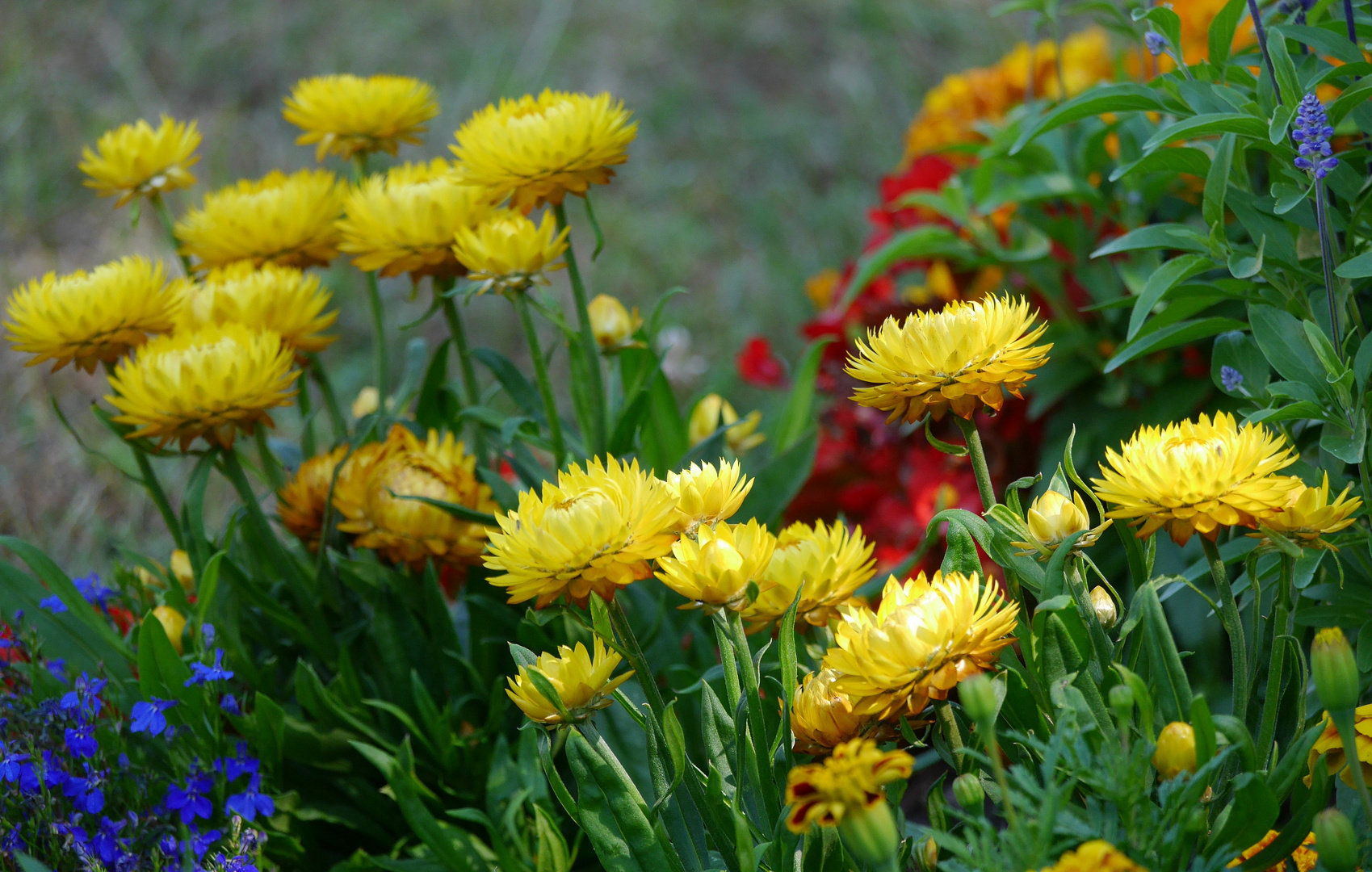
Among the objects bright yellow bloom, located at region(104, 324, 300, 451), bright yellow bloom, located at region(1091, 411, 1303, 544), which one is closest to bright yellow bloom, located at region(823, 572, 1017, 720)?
bright yellow bloom, located at region(1091, 411, 1303, 544)

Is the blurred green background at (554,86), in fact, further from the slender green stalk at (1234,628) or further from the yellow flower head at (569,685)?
the slender green stalk at (1234,628)

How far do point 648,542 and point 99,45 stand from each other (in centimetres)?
426

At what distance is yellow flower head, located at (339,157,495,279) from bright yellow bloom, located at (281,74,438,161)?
137 mm

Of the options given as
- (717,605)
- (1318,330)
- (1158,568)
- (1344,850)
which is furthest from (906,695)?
(1158,568)

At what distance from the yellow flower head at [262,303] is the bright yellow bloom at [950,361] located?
0.76m

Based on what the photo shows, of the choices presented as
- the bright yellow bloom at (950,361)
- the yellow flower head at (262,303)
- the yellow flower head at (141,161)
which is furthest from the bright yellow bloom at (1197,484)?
the yellow flower head at (141,161)

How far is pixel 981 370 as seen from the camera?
0.83 meters

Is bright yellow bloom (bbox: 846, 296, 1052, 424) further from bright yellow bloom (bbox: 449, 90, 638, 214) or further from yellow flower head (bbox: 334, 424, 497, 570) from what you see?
yellow flower head (bbox: 334, 424, 497, 570)

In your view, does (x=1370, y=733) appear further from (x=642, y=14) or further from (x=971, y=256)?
(x=642, y=14)

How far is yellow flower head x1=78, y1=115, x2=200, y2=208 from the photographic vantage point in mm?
1468

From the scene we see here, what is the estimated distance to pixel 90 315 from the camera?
4.13ft

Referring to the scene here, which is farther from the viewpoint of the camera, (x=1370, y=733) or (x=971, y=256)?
(x=971, y=256)

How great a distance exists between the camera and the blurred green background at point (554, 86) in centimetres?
324

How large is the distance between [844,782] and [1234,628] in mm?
386
